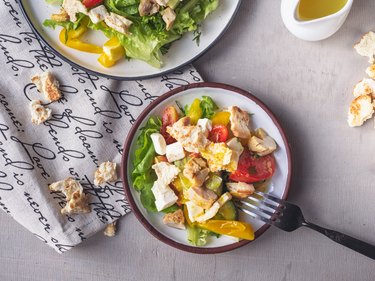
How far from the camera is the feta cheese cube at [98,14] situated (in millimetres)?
1957

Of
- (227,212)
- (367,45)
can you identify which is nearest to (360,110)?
(367,45)

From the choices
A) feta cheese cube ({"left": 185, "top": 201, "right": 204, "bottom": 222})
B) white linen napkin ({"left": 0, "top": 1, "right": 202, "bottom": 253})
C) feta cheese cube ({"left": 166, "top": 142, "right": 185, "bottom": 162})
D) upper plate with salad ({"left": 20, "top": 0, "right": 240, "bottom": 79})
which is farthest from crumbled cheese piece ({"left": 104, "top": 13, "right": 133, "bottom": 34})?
feta cheese cube ({"left": 185, "top": 201, "right": 204, "bottom": 222})

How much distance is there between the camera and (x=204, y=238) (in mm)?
2008

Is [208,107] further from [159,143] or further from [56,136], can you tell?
[56,136]

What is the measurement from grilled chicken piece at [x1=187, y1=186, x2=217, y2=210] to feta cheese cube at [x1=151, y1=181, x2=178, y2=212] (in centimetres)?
A: 7

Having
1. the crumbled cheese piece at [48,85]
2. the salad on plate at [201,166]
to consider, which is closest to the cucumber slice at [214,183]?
the salad on plate at [201,166]

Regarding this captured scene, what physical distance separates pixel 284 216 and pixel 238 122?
38cm

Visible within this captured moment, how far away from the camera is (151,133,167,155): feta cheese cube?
195cm

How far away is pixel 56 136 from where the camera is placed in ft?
6.96

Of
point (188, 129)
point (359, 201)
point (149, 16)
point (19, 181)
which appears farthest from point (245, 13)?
point (19, 181)

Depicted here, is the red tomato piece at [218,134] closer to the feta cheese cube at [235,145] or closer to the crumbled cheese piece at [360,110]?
the feta cheese cube at [235,145]

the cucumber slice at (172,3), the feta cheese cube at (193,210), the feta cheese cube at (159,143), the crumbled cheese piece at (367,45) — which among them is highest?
the crumbled cheese piece at (367,45)

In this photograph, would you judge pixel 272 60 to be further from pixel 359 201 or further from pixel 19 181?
pixel 19 181

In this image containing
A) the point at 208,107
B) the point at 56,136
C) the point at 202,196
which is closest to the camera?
the point at 202,196
